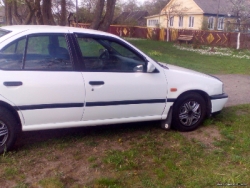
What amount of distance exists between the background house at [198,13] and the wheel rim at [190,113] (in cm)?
3439

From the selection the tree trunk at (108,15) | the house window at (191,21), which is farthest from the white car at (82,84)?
the house window at (191,21)

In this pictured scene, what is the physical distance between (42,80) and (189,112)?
251cm

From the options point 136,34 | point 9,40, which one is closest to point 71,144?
point 9,40

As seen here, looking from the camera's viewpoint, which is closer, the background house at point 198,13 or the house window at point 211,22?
the background house at point 198,13

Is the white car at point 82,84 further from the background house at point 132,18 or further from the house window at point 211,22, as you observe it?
the background house at point 132,18

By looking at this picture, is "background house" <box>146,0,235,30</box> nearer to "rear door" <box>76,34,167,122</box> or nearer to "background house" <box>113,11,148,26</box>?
"background house" <box>113,11,148,26</box>

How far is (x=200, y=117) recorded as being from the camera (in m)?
5.99

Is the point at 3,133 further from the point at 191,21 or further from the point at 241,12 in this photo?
the point at 191,21

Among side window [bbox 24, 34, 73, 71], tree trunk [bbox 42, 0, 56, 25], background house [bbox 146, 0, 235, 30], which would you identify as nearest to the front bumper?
side window [bbox 24, 34, 73, 71]

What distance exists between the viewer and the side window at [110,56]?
5172 mm

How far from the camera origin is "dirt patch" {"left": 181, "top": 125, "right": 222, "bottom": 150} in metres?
5.49

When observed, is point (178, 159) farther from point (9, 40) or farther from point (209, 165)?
point (9, 40)

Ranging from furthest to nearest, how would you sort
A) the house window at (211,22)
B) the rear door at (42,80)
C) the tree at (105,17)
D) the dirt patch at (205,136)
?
the house window at (211,22), the tree at (105,17), the dirt patch at (205,136), the rear door at (42,80)

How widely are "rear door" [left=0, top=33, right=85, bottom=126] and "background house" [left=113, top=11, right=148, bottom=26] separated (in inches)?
1631
